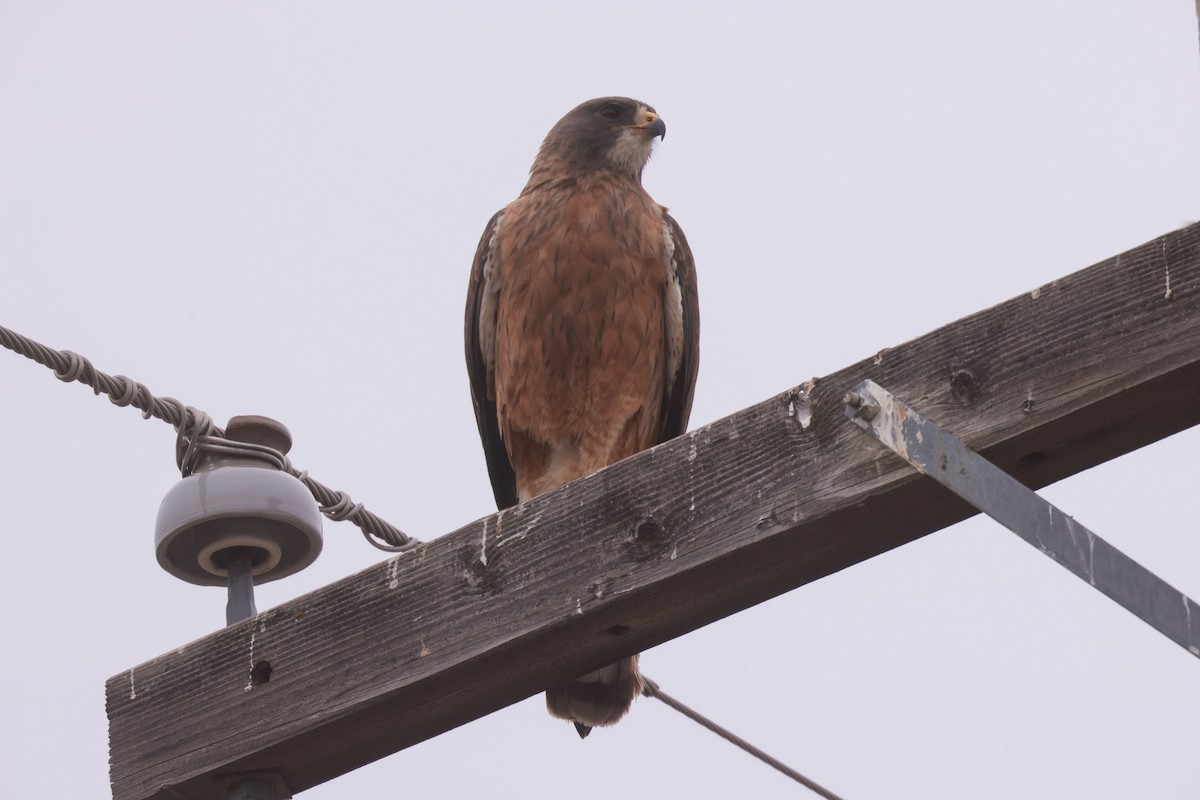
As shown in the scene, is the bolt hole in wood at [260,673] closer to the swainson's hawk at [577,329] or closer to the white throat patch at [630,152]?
the swainson's hawk at [577,329]

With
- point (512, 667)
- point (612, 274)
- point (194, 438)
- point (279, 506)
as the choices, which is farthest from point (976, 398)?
point (612, 274)

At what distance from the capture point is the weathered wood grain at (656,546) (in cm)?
219

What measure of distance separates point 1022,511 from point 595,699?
2129mm

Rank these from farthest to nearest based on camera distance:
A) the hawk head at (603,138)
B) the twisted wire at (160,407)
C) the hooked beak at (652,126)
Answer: the hooked beak at (652,126) → the hawk head at (603,138) → the twisted wire at (160,407)

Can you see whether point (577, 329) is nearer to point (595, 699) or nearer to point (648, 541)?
point (595, 699)

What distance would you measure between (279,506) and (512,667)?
1.23 metres

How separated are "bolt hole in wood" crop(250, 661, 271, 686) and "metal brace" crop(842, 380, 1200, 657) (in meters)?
1.06

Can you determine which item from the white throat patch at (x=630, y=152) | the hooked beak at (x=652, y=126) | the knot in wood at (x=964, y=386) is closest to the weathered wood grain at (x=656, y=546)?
the knot in wood at (x=964, y=386)

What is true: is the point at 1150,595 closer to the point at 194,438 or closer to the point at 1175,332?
the point at 1175,332

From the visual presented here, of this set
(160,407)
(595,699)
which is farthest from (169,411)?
(595,699)

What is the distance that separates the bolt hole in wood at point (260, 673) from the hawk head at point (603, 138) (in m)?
3.34

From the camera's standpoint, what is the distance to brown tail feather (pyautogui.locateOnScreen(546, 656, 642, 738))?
158 inches

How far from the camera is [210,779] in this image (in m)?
2.69

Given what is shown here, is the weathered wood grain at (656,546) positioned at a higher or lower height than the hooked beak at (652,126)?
lower
